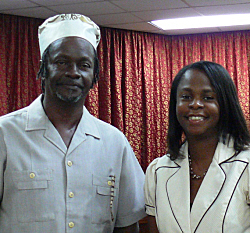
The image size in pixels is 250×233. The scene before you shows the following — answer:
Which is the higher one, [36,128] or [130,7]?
[130,7]

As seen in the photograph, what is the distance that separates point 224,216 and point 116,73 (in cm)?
437

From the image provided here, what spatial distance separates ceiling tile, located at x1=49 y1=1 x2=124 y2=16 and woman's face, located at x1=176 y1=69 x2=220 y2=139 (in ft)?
9.42

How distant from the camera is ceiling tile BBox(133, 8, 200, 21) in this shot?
15.4ft

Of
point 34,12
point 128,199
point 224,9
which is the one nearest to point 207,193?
point 128,199

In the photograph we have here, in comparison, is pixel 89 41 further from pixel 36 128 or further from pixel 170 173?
pixel 170 173

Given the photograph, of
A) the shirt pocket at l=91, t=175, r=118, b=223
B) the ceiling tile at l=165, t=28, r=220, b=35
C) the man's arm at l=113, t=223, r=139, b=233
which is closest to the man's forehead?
the shirt pocket at l=91, t=175, r=118, b=223

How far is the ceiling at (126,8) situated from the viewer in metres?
4.27

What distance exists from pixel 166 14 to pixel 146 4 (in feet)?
1.70

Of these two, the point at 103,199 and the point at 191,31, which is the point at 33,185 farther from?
the point at 191,31

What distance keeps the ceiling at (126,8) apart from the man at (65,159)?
2.52 meters

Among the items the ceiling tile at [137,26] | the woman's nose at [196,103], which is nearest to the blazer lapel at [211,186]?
the woman's nose at [196,103]

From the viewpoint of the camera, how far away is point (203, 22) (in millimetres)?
5426

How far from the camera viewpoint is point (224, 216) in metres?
1.44

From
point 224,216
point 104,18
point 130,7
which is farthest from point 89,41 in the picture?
point 104,18
